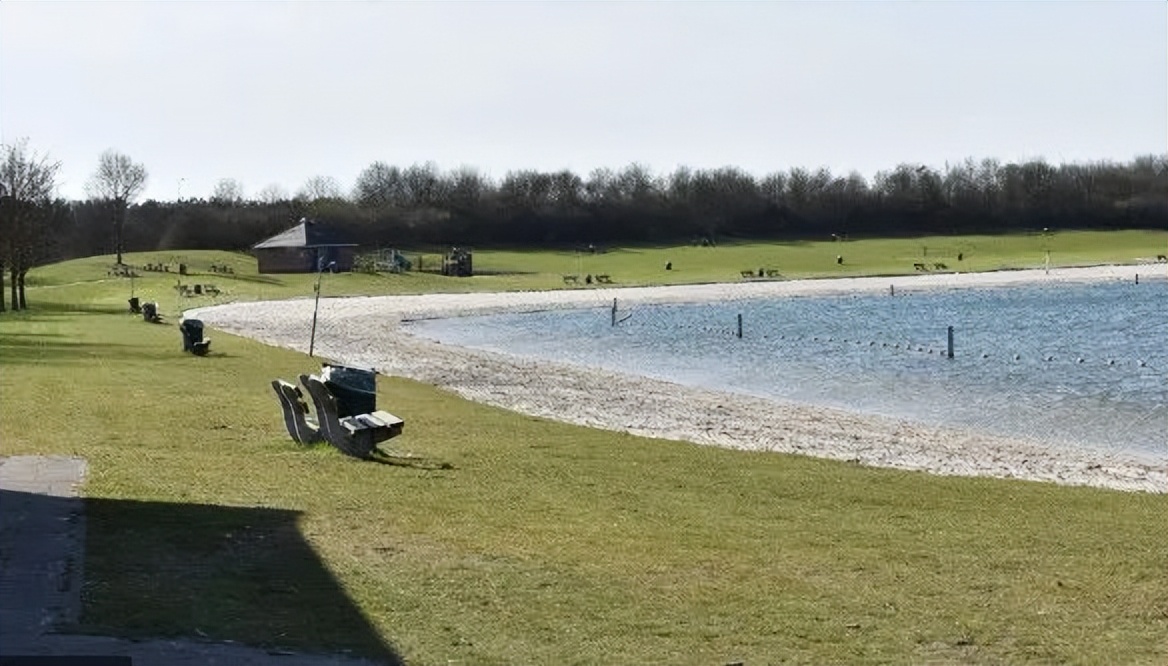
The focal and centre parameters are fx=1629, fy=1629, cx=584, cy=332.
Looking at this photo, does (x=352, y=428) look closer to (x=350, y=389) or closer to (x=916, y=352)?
(x=350, y=389)

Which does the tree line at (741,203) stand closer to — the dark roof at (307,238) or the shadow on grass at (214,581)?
the dark roof at (307,238)

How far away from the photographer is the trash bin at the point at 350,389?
59.6ft

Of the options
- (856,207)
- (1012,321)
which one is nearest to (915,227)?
(856,207)

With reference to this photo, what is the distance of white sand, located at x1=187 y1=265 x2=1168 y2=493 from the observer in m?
22.5

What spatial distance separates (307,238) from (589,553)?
8965 cm

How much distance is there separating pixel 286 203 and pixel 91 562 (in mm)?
135052

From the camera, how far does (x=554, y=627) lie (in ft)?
29.0

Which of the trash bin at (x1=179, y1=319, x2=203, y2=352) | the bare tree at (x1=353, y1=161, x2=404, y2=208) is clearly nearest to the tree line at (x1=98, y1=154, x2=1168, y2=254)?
the bare tree at (x1=353, y1=161, x2=404, y2=208)

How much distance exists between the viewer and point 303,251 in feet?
342

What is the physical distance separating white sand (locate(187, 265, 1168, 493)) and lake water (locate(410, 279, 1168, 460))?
1767 mm

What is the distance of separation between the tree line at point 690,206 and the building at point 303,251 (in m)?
29.1

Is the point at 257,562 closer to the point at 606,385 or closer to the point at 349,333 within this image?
the point at 606,385

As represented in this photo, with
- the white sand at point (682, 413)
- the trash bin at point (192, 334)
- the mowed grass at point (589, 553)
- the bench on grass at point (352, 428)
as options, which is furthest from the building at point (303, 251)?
the bench on grass at point (352, 428)

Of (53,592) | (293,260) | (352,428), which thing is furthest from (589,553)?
(293,260)
